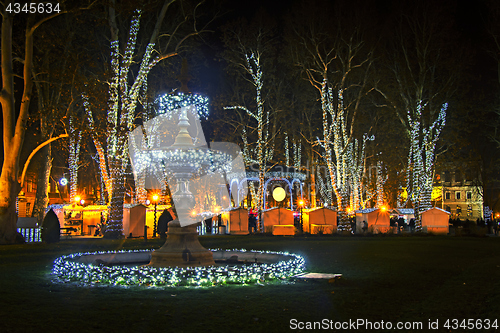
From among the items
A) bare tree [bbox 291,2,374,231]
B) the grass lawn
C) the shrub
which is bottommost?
the grass lawn

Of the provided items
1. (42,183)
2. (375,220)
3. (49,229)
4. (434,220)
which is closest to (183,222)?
(49,229)

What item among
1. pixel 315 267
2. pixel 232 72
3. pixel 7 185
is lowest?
pixel 315 267

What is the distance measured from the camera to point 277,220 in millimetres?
29750

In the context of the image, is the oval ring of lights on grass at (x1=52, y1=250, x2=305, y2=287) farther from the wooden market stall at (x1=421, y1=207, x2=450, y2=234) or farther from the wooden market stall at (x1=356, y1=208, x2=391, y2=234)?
the wooden market stall at (x1=356, y1=208, x2=391, y2=234)

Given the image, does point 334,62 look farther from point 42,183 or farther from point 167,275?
point 167,275

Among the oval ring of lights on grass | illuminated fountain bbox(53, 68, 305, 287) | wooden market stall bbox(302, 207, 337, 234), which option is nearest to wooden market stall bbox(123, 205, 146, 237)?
wooden market stall bbox(302, 207, 337, 234)

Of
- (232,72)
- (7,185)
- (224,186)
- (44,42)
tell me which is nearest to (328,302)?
(7,185)

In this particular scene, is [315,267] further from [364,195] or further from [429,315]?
[364,195]

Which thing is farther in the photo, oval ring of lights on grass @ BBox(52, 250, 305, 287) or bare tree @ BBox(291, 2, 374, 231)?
bare tree @ BBox(291, 2, 374, 231)

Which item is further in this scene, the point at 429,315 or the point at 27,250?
the point at 27,250

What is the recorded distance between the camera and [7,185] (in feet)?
56.9

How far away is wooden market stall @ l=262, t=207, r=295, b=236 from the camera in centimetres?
2954

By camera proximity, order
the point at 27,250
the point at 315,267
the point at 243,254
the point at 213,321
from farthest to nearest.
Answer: the point at 27,250, the point at 243,254, the point at 315,267, the point at 213,321

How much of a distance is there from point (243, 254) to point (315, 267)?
283 centimetres
